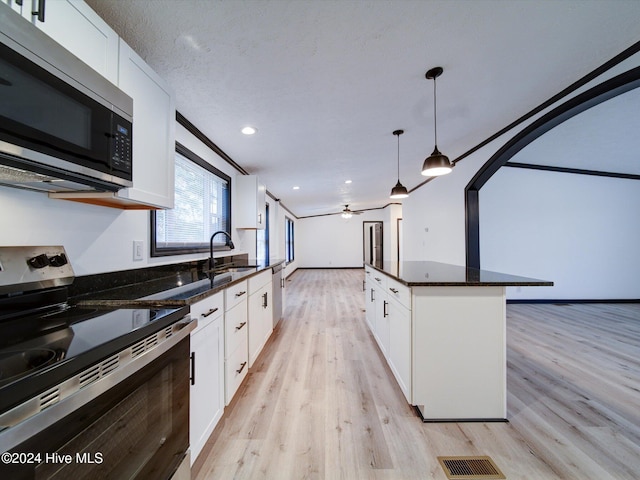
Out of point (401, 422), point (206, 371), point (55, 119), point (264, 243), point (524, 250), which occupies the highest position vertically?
point (55, 119)

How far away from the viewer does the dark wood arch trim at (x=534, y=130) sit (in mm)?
1884

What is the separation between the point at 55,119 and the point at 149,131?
1.79ft

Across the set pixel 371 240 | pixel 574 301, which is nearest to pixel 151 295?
pixel 574 301

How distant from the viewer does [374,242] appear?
1100cm

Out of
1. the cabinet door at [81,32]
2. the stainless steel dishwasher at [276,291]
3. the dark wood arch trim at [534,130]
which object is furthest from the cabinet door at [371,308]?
the cabinet door at [81,32]

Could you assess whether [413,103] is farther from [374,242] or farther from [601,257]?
[374,242]

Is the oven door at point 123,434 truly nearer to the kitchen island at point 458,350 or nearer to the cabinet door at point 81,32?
the cabinet door at point 81,32

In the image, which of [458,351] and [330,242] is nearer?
[458,351]

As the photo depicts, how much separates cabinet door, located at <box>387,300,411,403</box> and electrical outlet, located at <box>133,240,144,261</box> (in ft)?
6.26

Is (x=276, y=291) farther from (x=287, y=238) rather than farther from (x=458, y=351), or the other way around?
(x=287, y=238)

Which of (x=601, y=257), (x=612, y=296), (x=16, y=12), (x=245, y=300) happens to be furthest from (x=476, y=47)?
(x=612, y=296)

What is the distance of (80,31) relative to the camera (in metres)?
1.05

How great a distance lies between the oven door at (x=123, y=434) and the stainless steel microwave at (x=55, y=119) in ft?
2.49

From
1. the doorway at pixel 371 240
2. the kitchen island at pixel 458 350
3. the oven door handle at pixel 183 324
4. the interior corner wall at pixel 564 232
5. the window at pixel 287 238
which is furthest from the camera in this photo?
the doorway at pixel 371 240
